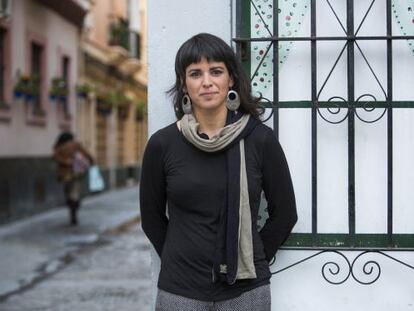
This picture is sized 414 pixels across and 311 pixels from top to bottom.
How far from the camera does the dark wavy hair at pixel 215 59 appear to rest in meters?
3.14

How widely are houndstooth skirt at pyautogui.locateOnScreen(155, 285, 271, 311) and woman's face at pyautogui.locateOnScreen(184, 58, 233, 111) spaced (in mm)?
758

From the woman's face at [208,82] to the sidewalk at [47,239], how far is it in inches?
231

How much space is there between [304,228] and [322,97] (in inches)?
25.1

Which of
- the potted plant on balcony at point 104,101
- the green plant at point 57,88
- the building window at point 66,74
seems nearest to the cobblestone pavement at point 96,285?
the green plant at point 57,88

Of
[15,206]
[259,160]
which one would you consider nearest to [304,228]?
[259,160]

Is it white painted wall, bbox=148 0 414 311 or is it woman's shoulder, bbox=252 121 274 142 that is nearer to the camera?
woman's shoulder, bbox=252 121 274 142

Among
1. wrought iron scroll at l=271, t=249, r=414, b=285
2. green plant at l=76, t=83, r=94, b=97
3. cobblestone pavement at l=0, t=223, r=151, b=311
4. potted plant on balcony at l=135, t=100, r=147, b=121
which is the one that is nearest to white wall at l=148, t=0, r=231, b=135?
wrought iron scroll at l=271, t=249, r=414, b=285

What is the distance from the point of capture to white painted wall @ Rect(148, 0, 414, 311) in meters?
3.78

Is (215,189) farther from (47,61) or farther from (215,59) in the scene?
(47,61)

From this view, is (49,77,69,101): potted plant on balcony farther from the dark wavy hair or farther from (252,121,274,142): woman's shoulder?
(252,121,274,142): woman's shoulder

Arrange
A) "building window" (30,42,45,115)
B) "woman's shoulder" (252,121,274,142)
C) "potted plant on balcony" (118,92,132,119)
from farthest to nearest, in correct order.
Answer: "potted plant on balcony" (118,92,132,119), "building window" (30,42,45,115), "woman's shoulder" (252,121,274,142)

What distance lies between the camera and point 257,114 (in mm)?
3303

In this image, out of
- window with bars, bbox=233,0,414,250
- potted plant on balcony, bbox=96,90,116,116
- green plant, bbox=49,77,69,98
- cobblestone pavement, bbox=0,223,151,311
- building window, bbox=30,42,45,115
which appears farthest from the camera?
potted plant on balcony, bbox=96,90,116,116

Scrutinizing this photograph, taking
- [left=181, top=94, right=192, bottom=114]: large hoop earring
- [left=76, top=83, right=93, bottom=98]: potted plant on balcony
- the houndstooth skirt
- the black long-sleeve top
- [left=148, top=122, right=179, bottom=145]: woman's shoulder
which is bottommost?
the houndstooth skirt
